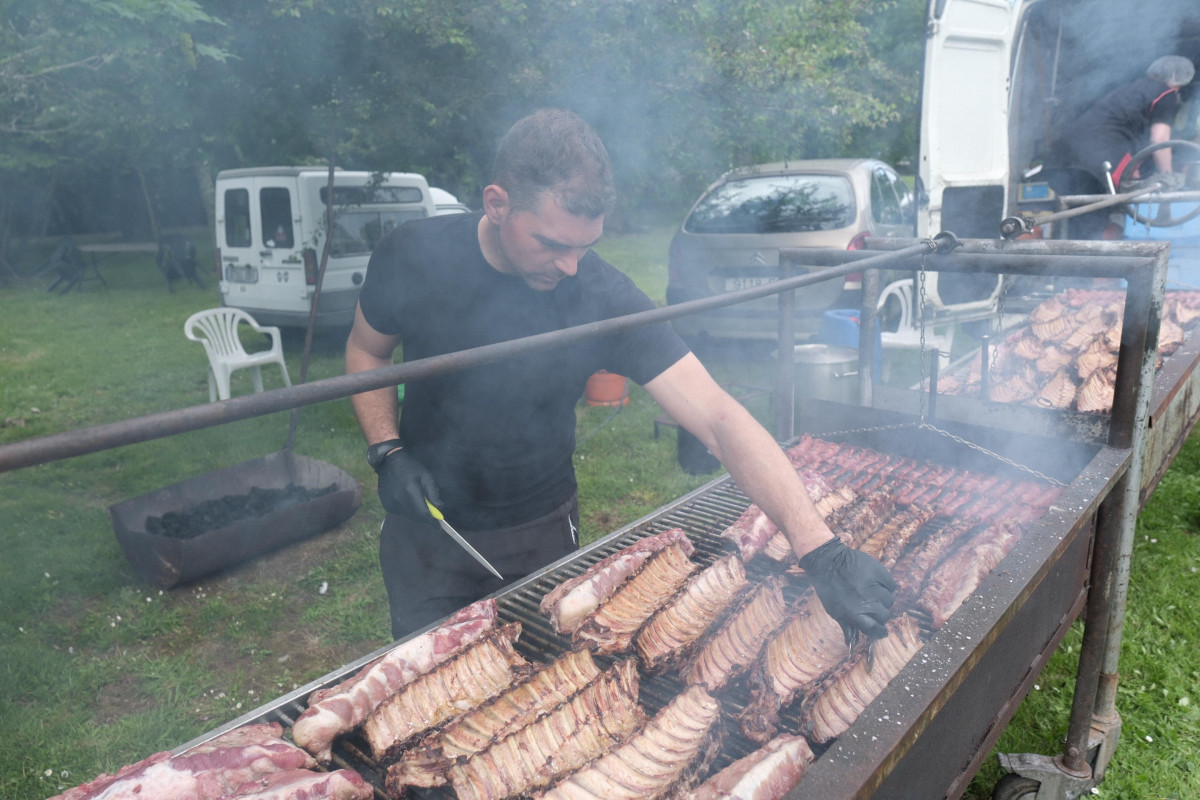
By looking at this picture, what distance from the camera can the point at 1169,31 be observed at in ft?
25.9

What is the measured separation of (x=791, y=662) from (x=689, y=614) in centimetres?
33

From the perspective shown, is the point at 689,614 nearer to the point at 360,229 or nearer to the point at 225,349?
the point at 225,349

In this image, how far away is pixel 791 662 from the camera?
2.06 meters

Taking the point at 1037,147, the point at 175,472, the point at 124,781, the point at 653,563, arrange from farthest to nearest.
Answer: the point at 1037,147 < the point at 175,472 < the point at 653,563 < the point at 124,781

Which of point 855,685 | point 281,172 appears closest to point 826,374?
point 855,685

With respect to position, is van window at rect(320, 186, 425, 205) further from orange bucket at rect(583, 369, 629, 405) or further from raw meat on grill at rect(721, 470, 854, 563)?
raw meat on grill at rect(721, 470, 854, 563)

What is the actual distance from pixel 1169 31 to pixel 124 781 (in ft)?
34.1

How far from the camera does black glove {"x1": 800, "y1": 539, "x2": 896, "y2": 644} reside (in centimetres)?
192

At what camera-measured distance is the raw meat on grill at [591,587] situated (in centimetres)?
222

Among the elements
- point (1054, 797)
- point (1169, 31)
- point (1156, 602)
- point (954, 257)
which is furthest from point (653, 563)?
point (1169, 31)

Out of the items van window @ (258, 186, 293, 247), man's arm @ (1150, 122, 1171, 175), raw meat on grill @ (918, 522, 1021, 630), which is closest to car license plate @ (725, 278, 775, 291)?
man's arm @ (1150, 122, 1171, 175)

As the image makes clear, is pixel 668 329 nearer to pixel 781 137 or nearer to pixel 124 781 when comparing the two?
pixel 124 781

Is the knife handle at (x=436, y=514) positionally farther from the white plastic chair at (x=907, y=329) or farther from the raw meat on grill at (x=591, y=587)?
the white plastic chair at (x=907, y=329)

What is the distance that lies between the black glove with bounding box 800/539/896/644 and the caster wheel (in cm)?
157
